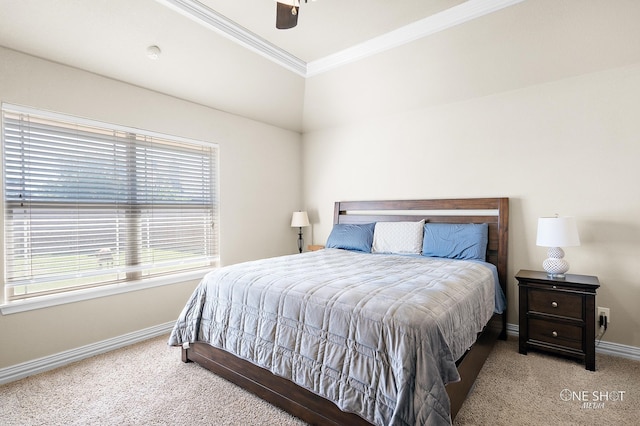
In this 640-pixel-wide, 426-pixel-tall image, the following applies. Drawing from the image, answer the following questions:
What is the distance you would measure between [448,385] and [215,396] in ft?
4.69

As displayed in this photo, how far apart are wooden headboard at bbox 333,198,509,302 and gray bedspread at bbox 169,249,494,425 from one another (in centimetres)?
60

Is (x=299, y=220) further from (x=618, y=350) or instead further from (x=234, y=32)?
(x=618, y=350)

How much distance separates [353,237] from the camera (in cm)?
371

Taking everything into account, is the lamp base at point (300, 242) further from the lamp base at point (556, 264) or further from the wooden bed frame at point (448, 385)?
the lamp base at point (556, 264)

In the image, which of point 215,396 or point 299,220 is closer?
point 215,396

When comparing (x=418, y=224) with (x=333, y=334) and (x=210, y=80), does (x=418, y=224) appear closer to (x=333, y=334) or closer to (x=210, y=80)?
(x=333, y=334)

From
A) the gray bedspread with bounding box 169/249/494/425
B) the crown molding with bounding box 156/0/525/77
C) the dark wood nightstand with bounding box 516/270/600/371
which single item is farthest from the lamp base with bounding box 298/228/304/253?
the dark wood nightstand with bounding box 516/270/600/371

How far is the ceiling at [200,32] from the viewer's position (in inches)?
89.4

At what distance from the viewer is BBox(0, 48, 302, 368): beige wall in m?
2.42

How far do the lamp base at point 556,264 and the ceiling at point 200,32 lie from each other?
196 centimetres

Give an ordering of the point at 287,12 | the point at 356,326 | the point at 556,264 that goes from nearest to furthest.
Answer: the point at 356,326 → the point at 287,12 → the point at 556,264

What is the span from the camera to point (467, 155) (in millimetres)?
3373

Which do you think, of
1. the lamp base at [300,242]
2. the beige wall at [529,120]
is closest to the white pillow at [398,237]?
the beige wall at [529,120]

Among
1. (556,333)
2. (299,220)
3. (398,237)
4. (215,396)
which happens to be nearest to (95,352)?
(215,396)
